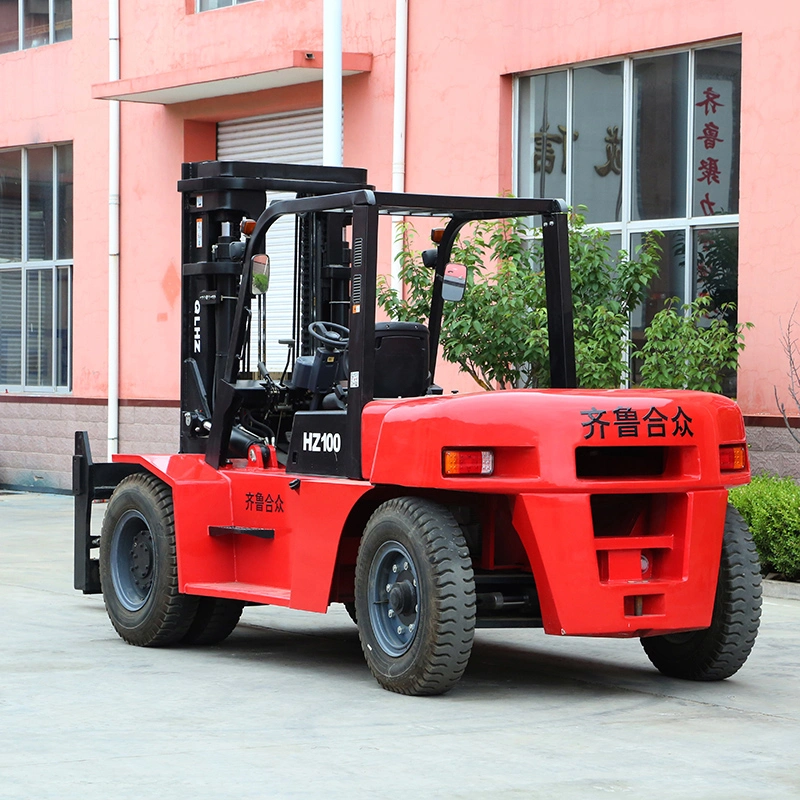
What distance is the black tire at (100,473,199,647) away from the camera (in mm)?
9812

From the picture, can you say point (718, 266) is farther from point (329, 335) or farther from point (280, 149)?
point (280, 149)

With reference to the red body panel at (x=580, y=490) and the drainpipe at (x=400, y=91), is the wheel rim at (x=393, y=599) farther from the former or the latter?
the drainpipe at (x=400, y=91)

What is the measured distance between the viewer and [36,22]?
2417cm

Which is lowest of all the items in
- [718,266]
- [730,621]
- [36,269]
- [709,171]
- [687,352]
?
[730,621]

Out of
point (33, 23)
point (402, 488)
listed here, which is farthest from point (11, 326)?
point (402, 488)

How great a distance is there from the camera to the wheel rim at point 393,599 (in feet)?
27.6

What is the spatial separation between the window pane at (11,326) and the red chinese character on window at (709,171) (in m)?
12.0

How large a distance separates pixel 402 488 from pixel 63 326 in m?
15.8

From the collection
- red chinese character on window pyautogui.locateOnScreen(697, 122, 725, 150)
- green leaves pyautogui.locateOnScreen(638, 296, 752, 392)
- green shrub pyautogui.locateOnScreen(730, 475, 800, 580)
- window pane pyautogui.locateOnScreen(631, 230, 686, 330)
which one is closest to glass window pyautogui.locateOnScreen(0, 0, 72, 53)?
window pane pyautogui.locateOnScreen(631, 230, 686, 330)

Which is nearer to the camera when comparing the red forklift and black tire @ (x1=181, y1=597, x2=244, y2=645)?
the red forklift

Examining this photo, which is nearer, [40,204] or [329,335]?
[329,335]

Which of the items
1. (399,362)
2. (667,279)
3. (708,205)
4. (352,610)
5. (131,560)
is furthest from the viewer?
(667,279)

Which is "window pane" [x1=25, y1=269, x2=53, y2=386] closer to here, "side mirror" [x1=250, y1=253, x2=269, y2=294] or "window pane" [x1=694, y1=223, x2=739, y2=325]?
"window pane" [x1=694, y1=223, x2=739, y2=325]

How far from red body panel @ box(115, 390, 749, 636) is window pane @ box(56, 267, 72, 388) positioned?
15093mm
